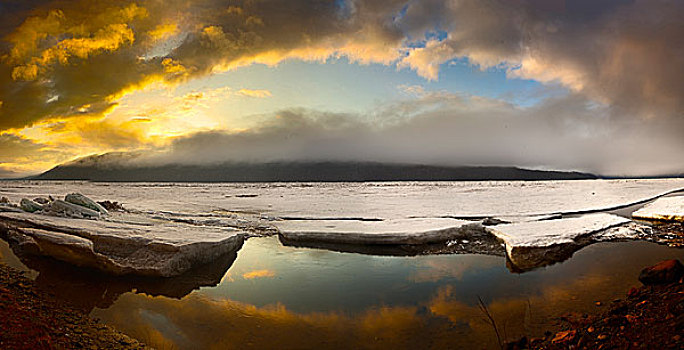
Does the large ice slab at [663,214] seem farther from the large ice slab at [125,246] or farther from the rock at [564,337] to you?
the large ice slab at [125,246]

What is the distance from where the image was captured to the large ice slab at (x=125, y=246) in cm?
684

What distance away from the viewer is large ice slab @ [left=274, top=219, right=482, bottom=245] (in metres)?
9.62

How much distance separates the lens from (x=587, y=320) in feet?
14.6

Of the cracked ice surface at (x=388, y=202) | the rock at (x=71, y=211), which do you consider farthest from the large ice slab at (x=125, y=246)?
the cracked ice surface at (x=388, y=202)

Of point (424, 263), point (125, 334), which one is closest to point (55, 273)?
point (125, 334)

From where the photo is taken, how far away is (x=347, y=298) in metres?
5.81

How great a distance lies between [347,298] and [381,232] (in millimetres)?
4166

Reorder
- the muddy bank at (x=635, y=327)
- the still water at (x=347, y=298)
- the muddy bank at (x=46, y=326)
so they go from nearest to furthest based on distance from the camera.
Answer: the muddy bank at (x=635, y=327), the muddy bank at (x=46, y=326), the still water at (x=347, y=298)

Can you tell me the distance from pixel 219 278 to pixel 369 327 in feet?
11.8

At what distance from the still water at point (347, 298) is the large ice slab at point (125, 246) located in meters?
0.26

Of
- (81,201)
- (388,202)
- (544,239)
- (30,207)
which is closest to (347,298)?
(544,239)

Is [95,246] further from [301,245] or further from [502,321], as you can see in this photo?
[502,321]

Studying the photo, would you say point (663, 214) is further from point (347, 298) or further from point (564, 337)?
point (347, 298)

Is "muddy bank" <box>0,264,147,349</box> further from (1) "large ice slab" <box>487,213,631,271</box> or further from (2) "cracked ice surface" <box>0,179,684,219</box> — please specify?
(2) "cracked ice surface" <box>0,179,684,219</box>
